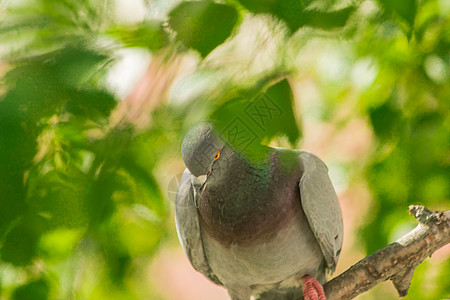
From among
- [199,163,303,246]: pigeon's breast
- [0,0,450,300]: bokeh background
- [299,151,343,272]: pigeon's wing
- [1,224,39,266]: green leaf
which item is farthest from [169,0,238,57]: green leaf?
[299,151,343,272]: pigeon's wing

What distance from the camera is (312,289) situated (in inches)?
48.7

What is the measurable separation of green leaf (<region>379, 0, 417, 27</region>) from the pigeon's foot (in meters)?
0.97

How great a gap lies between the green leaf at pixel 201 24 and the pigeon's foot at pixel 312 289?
100 cm

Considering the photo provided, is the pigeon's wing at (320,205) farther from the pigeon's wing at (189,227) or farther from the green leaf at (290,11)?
the green leaf at (290,11)

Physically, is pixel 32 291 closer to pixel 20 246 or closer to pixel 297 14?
pixel 20 246

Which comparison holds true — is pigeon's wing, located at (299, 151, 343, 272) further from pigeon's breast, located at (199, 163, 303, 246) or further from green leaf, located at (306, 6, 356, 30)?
green leaf, located at (306, 6, 356, 30)

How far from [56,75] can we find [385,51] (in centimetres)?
28

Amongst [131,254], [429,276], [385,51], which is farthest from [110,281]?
[429,276]

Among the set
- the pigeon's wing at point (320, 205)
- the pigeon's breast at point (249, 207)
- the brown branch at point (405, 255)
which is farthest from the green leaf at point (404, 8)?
the pigeon's wing at point (320, 205)

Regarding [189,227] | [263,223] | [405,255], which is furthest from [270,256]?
[405,255]

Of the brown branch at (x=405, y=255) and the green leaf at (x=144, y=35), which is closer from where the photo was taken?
the green leaf at (x=144, y=35)

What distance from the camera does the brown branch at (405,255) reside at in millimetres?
942

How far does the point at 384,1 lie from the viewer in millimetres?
292

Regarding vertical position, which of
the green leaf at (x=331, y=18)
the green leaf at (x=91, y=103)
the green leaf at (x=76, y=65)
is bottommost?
the green leaf at (x=91, y=103)
